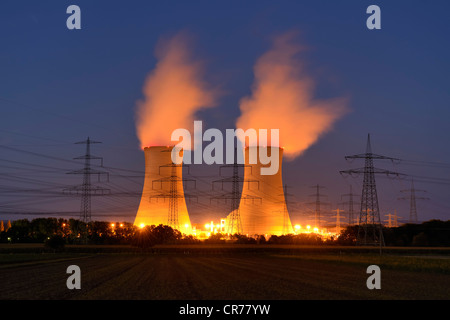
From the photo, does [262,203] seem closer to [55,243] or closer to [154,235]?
[154,235]

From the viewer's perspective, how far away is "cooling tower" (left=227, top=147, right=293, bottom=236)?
5606cm

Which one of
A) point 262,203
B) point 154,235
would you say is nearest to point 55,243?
point 154,235

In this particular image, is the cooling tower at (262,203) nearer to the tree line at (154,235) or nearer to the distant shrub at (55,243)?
the tree line at (154,235)

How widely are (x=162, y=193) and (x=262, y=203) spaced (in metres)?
12.5

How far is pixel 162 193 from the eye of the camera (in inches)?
2239

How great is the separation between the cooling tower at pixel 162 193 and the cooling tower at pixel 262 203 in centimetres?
778

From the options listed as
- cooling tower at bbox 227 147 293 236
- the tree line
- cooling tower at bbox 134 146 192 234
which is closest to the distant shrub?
the tree line

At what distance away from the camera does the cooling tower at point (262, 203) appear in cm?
5606

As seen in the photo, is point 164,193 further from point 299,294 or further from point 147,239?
point 299,294

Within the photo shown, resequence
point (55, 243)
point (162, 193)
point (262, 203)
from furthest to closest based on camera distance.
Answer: point (262, 203), point (162, 193), point (55, 243)

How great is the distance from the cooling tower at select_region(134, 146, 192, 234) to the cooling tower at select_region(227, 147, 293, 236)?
25.5 feet

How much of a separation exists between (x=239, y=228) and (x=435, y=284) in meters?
44.6

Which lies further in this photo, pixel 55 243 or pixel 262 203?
pixel 262 203

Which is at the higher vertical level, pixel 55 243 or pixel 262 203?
pixel 262 203
